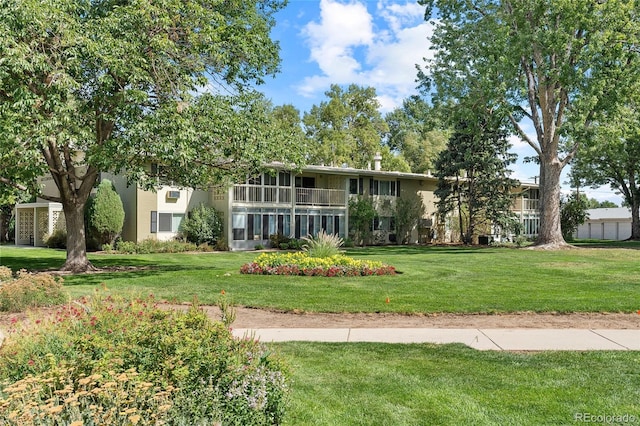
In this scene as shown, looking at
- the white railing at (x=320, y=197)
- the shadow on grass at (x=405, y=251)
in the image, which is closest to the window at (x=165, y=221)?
the white railing at (x=320, y=197)

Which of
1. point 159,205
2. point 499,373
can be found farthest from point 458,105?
point 499,373

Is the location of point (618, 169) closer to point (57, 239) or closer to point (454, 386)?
point (57, 239)

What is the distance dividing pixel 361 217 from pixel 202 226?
36.9ft

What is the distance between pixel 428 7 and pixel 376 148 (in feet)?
71.2

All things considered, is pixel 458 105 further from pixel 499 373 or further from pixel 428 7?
pixel 499 373

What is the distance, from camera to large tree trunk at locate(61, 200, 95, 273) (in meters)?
17.9

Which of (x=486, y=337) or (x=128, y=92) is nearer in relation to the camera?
(x=486, y=337)

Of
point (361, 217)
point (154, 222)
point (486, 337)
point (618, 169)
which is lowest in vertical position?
point (486, 337)

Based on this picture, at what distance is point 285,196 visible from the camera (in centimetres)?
3388

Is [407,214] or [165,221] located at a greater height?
[407,214]

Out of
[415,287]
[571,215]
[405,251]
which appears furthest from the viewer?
[571,215]

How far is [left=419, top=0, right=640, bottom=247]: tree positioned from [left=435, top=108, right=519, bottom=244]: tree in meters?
4.40

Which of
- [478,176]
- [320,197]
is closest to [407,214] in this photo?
[478,176]

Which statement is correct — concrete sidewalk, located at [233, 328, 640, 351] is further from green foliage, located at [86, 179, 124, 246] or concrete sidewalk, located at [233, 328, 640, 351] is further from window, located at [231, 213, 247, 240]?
window, located at [231, 213, 247, 240]
